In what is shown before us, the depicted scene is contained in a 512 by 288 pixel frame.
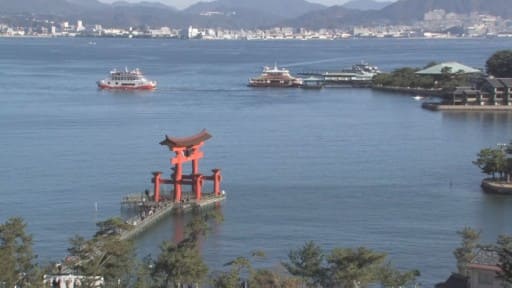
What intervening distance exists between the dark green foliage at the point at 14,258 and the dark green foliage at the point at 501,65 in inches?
691

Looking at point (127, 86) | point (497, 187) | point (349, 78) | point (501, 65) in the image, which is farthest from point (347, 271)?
point (349, 78)

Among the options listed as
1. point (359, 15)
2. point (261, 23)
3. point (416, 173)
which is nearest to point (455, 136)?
point (416, 173)

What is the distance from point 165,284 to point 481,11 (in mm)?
108866

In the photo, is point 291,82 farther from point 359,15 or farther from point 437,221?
point 359,15

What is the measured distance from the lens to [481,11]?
11100 cm

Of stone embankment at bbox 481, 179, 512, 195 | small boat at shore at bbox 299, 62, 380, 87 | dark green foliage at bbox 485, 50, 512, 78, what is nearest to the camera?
stone embankment at bbox 481, 179, 512, 195

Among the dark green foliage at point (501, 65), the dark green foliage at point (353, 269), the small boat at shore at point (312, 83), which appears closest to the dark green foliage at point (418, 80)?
the dark green foliage at point (501, 65)

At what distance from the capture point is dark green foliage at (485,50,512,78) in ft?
73.6

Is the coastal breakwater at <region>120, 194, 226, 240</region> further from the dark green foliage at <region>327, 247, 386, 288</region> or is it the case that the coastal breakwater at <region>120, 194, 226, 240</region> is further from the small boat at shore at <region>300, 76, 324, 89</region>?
the small boat at shore at <region>300, 76, 324, 89</region>

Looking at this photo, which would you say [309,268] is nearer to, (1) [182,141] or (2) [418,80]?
(1) [182,141]

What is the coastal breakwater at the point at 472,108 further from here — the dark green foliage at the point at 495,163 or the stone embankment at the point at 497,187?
the stone embankment at the point at 497,187

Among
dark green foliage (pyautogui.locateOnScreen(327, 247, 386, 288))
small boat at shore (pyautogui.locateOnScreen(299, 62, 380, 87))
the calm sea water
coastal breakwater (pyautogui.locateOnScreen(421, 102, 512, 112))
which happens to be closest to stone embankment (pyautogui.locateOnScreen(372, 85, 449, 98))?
the calm sea water

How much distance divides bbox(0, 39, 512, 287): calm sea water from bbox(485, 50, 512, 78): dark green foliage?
256cm

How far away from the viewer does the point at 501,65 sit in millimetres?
22719
